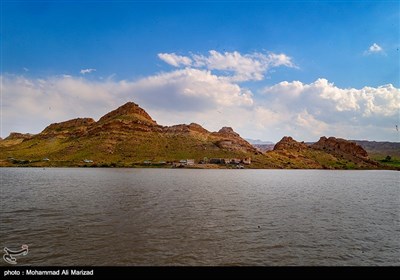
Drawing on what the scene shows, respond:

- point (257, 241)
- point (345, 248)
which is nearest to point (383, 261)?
point (345, 248)

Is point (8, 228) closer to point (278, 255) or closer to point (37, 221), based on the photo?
point (37, 221)

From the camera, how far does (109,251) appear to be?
2572 cm

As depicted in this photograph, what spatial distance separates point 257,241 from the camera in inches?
1185

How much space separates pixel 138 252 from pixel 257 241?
11.8 metres

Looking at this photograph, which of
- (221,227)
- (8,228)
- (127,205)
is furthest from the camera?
(127,205)

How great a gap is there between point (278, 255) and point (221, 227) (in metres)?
11.0
